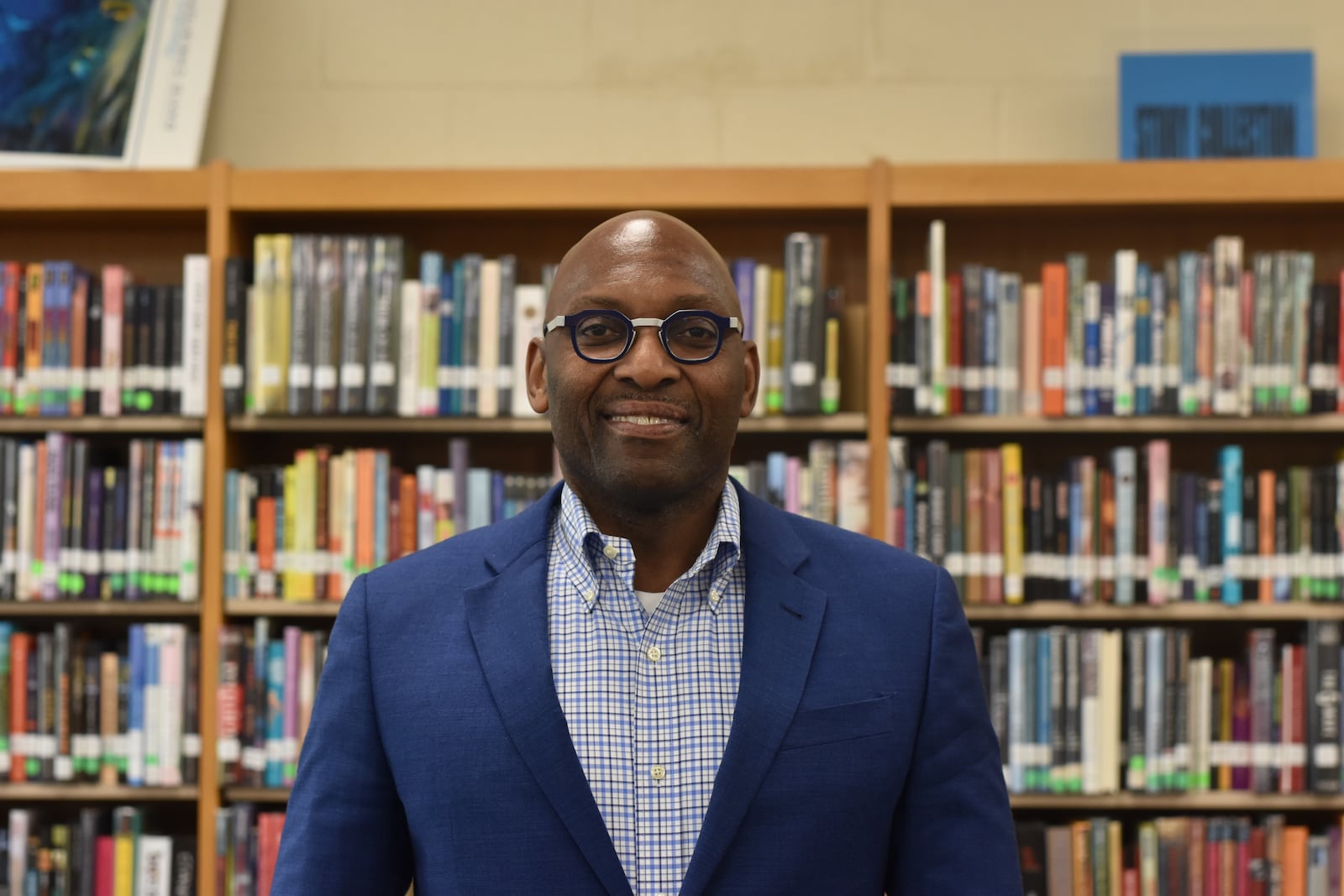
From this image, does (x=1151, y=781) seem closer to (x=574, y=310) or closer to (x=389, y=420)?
(x=389, y=420)

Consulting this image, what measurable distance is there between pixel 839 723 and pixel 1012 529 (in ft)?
5.14

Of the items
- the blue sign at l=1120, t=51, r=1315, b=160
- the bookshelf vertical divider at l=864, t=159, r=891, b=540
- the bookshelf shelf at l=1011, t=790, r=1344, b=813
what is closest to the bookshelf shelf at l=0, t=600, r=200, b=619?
the bookshelf vertical divider at l=864, t=159, r=891, b=540

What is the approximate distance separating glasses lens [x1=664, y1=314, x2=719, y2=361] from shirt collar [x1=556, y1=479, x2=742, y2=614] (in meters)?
0.16

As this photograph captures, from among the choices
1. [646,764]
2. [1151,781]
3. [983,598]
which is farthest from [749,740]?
[1151,781]

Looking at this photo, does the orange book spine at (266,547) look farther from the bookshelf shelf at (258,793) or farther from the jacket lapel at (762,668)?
the jacket lapel at (762,668)

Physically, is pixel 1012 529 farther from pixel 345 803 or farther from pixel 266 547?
pixel 345 803

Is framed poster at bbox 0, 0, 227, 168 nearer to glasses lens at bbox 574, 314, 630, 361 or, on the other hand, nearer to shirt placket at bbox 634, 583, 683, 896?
glasses lens at bbox 574, 314, 630, 361

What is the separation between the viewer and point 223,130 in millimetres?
3049

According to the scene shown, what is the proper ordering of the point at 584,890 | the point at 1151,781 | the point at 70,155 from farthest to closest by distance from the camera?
the point at 70,155
the point at 1151,781
the point at 584,890

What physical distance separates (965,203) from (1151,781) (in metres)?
1.23

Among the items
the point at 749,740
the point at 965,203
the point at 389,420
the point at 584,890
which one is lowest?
the point at 584,890

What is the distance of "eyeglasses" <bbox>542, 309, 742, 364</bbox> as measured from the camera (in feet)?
3.74

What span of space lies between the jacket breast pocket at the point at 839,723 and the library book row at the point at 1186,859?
5.22 feet

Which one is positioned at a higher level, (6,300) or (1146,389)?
(6,300)
